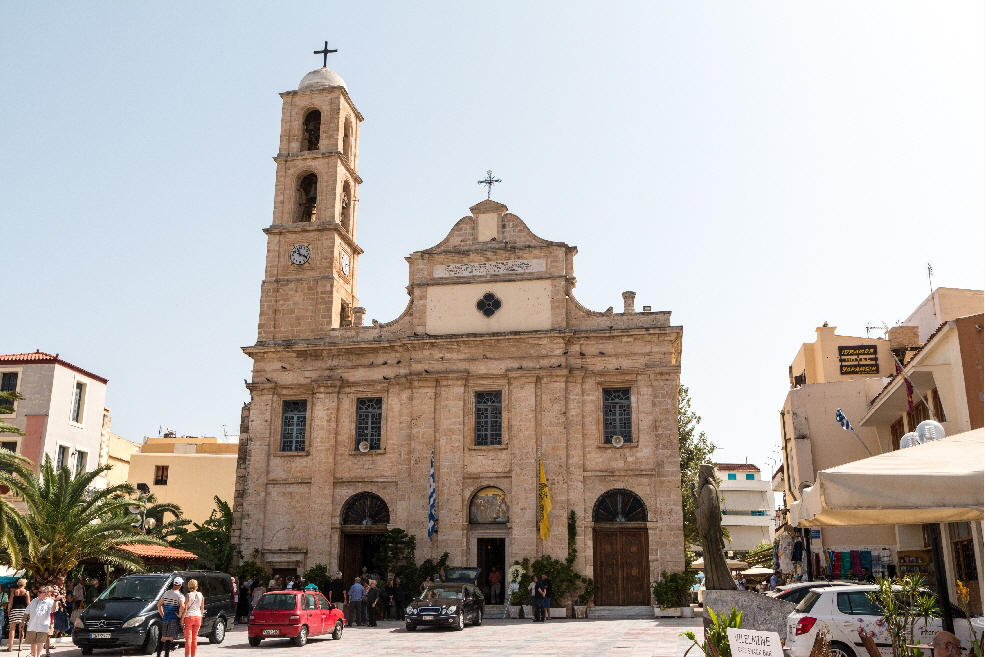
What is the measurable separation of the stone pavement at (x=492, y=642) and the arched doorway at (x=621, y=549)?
2.90 metres

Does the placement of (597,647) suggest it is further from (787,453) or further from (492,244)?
(787,453)

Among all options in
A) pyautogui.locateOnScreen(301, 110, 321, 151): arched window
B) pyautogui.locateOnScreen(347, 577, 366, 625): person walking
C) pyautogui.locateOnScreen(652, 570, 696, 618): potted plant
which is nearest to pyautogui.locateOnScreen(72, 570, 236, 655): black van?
pyautogui.locateOnScreen(347, 577, 366, 625): person walking

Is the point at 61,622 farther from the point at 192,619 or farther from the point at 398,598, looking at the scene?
the point at 398,598

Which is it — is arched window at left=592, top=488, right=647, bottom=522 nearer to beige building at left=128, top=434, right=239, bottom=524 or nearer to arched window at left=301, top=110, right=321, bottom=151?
arched window at left=301, top=110, right=321, bottom=151

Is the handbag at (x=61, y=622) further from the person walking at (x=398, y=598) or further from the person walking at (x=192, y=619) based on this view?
the person walking at (x=398, y=598)

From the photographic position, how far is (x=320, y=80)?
111 ft

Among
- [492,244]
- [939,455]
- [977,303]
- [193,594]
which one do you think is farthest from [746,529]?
[939,455]

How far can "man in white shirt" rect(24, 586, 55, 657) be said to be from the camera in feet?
47.4

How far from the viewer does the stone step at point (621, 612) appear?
2550 centimetres

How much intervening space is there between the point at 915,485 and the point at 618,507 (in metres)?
21.3

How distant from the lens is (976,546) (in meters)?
17.0

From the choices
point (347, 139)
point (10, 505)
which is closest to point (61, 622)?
point (10, 505)

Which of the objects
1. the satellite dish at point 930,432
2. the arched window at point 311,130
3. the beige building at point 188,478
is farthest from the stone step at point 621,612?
the beige building at point 188,478

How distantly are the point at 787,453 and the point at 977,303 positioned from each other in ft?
28.8
